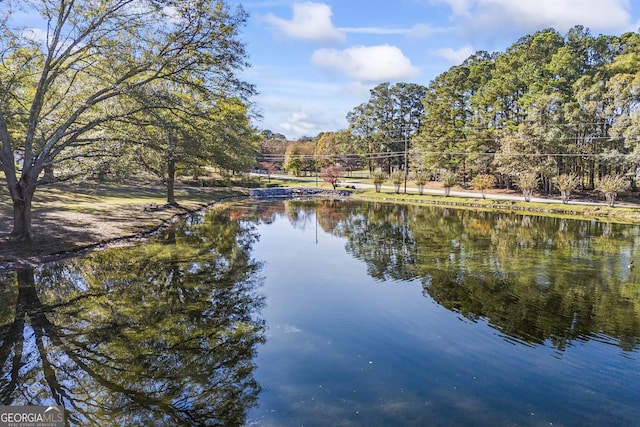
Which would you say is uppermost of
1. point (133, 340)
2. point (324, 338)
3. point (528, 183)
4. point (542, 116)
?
point (542, 116)

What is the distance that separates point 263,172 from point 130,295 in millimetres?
69627

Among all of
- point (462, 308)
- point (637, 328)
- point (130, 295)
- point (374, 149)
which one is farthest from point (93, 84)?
point (374, 149)

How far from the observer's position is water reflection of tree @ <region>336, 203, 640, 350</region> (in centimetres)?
989

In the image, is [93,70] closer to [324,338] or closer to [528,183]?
[324,338]

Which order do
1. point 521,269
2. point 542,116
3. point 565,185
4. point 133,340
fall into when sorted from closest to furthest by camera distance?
point 133,340, point 521,269, point 565,185, point 542,116

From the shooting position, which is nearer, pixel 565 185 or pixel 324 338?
pixel 324 338

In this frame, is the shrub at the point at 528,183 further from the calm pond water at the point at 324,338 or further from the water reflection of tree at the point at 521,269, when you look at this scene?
the calm pond water at the point at 324,338

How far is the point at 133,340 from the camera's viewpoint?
810cm

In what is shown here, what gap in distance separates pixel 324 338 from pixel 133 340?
3.74 m

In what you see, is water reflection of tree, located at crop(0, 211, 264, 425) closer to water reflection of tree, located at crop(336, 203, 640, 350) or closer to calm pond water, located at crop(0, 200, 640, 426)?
calm pond water, located at crop(0, 200, 640, 426)

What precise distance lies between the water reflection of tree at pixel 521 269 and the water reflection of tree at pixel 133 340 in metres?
5.65

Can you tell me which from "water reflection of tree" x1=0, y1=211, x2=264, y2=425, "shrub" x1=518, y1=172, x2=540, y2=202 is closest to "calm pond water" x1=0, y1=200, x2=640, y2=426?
"water reflection of tree" x1=0, y1=211, x2=264, y2=425

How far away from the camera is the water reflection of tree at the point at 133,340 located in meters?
6.02

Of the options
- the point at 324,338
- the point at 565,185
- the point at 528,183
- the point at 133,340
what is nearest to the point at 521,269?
the point at 324,338
